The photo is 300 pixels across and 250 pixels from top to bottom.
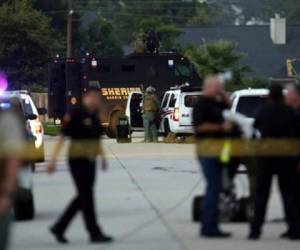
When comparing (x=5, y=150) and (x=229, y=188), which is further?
(x=229, y=188)

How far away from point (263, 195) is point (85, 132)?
227 centimetres

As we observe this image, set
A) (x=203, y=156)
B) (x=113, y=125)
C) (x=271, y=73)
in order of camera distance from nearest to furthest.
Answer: (x=203, y=156), (x=113, y=125), (x=271, y=73)

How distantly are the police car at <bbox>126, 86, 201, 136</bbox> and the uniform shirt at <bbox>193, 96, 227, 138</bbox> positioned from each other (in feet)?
66.6

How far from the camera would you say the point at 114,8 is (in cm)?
12694

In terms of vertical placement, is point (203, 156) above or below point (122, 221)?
above

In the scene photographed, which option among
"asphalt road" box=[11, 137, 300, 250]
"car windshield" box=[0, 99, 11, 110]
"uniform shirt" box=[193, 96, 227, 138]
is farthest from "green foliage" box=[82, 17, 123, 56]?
"uniform shirt" box=[193, 96, 227, 138]

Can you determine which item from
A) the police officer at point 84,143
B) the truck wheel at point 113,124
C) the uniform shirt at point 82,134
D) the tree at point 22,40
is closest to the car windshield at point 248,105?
the police officer at point 84,143

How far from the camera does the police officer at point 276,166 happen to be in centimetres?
1152

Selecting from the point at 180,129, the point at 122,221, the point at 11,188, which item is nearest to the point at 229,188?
the point at 122,221

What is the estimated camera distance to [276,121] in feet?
37.7

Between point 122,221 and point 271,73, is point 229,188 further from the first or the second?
point 271,73

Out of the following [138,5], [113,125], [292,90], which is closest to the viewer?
[292,90]

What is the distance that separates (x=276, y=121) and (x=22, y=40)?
46573 millimetres

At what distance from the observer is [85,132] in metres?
11.0
